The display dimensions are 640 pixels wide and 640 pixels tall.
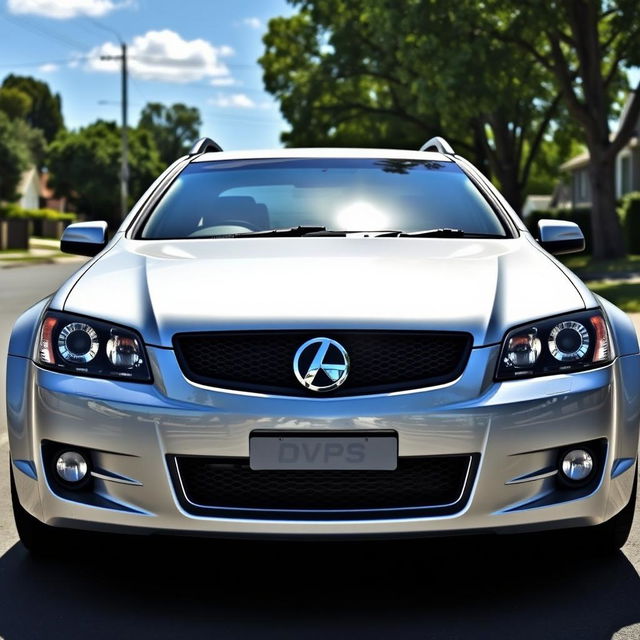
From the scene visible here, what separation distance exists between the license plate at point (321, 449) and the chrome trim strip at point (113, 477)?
377mm

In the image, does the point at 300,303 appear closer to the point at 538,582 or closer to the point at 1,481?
the point at 538,582

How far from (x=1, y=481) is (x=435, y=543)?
2.30 meters

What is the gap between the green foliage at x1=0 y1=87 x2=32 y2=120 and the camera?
125250mm

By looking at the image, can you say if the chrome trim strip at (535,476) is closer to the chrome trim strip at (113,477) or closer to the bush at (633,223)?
the chrome trim strip at (113,477)

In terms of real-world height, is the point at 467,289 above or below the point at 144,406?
above

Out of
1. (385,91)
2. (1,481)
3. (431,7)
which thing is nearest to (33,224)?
(385,91)

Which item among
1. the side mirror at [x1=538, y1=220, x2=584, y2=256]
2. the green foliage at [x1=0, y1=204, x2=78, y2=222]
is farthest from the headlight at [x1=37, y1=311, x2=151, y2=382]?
the green foliage at [x1=0, y1=204, x2=78, y2=222]

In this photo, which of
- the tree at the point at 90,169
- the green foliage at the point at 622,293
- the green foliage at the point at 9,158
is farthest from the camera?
the tree at the point at 90,169

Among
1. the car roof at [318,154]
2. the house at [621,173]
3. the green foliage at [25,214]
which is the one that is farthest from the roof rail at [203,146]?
the green foliage at [25,214]

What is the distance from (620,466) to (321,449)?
102 cm

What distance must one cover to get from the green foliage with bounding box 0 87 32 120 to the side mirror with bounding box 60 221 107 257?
12456 centimetres

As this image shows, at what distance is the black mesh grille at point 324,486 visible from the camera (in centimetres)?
379

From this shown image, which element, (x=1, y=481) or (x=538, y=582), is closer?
(x=538, y=582)

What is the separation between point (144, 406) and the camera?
3750 mm
